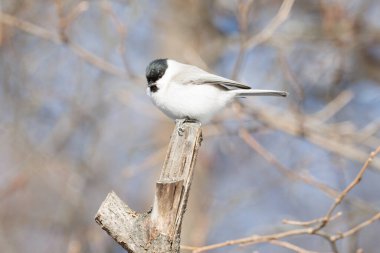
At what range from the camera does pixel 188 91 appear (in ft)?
7.72

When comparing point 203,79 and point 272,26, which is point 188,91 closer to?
point 203,79

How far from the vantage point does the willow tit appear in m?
2.32

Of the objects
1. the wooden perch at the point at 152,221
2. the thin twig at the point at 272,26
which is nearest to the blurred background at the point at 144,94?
the thin twig at the point at 272,26

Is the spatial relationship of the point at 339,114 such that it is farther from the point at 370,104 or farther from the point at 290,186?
the point at 290,186

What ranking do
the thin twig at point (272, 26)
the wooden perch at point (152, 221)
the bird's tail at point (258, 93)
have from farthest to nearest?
the thin twig at point (272, 26) → the bird's tail at point (258, 93) → the wooden perch at point (152, 221)

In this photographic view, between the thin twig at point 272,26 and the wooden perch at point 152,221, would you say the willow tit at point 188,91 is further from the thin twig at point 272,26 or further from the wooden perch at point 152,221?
the wooden perch at point 152,221

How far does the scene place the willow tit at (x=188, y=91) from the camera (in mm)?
2322

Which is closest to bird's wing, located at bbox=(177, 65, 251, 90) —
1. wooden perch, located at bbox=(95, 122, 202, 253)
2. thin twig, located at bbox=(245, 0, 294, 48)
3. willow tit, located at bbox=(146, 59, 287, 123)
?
willow tit, located at bbox=(146, 59, 287, 123)

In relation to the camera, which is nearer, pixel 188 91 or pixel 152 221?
pixel 152 221

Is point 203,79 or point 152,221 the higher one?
point 203,79

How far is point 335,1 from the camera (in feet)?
12.2

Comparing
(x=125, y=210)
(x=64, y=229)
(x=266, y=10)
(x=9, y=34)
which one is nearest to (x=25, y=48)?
(x=9, y=34)

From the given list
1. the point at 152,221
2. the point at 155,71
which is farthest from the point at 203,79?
the point at 152,221

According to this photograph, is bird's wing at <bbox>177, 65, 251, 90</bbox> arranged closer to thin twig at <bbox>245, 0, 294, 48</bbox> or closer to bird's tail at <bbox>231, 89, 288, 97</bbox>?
bird's tail at <bbox>231, 89, 288, 97</bbox>
